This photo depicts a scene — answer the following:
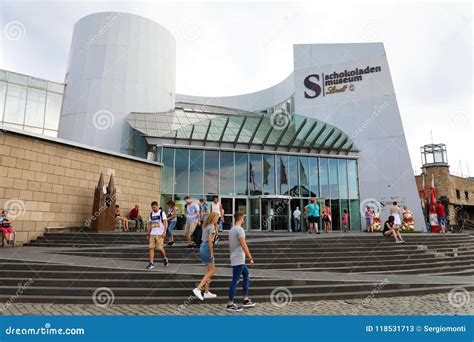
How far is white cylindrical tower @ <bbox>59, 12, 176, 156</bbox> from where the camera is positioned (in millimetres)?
24266

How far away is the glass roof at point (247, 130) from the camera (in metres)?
21.2

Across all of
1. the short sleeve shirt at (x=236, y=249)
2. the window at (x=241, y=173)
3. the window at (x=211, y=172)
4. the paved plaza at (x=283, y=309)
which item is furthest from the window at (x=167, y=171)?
the short sleeve shirt at (x=236, y=249)

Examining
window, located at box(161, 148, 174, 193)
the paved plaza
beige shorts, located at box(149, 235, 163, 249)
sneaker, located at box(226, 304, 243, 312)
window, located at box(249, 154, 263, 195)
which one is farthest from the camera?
window, located at box(249, 154, 263, 195)

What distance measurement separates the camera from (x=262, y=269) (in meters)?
8.86

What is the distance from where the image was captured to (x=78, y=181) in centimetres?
1456

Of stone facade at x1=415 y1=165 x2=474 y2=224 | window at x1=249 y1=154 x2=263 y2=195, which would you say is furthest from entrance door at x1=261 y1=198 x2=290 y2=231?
stone facade at x1=415 y1=165 x2=474 y2=224

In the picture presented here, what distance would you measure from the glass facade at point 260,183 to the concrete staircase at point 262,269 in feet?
27.9

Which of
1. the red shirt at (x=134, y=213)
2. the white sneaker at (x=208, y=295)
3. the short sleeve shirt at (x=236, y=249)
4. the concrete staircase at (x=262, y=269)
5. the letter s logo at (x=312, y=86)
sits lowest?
the white sneaker at (x=208, y=295)

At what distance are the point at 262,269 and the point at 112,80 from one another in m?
21.8

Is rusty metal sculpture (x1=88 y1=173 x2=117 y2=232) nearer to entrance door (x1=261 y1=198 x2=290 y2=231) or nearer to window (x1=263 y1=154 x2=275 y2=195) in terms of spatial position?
entrance door (x1=261 y1=198 x2=290 y2=231)

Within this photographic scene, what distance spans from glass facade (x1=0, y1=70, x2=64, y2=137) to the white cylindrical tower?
77 centimetres

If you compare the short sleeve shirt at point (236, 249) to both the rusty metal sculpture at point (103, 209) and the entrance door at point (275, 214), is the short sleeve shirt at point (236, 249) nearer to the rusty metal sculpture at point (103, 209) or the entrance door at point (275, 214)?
the rusty metal sculpture at point (103, 209)

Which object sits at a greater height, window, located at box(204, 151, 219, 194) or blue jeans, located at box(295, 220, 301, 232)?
window, located at box(204, 151, 219, 194)

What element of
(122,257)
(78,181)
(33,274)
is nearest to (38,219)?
(78,181)
